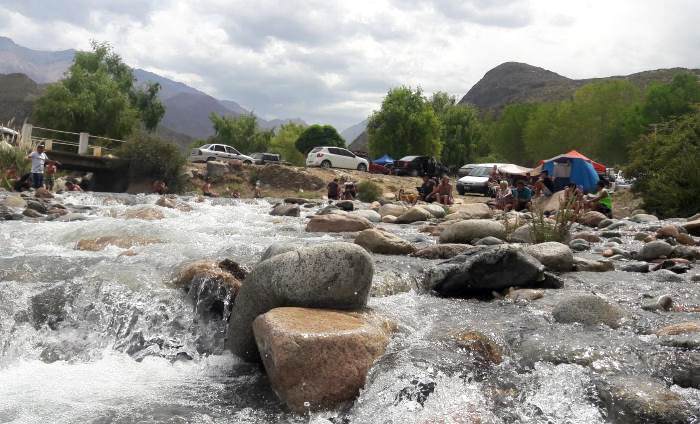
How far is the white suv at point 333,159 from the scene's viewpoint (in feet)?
119

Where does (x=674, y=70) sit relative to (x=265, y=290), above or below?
above

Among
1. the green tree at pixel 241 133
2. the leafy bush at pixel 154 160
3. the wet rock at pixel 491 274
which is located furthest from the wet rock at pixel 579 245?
the green tree at pixel 241 133

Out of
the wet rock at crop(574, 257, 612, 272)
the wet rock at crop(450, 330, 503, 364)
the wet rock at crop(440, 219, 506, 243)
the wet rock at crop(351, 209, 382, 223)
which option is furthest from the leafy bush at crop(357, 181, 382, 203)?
the wet rock at crop(450, 330, 503, 364)

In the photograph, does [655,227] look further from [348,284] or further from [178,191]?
[178,191]

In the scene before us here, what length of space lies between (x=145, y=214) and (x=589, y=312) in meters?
11.0

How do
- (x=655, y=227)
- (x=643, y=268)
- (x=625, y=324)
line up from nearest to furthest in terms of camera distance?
(x=625, y=324)
(x=643, y=268)
(x=655, y=227)

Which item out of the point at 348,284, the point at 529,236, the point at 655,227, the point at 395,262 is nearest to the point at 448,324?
the point at 348,284

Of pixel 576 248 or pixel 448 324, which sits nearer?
pixel 448 324

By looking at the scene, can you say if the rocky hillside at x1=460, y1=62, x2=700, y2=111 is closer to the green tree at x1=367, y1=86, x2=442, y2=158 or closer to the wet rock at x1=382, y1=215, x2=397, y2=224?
the green tree at x1=367, y1=86, x2=442, y2=158

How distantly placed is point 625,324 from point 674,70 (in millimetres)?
139886

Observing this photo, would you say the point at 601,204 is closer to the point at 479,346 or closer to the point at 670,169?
the point at 670,169

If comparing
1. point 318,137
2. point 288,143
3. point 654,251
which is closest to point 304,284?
point 654,251

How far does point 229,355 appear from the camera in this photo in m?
5.87

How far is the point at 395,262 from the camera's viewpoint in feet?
29.5
